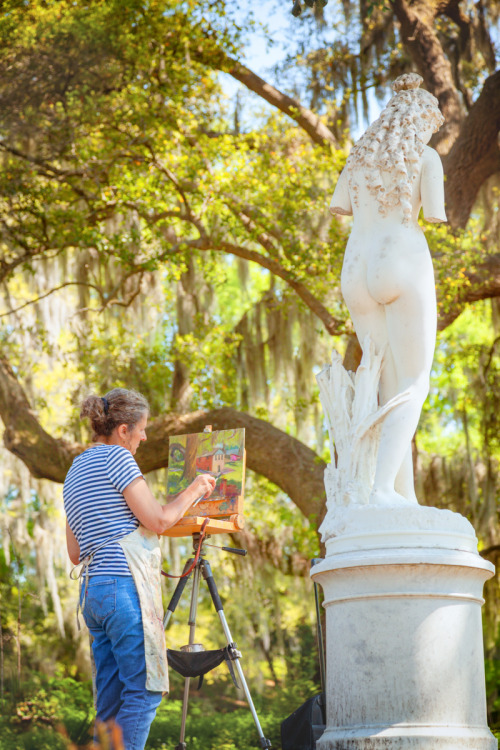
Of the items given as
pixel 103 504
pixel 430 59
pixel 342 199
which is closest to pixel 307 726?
pixel 103 504

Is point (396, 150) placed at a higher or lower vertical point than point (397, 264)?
higher

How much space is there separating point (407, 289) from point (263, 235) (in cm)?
445

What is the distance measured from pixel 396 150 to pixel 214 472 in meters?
1.68

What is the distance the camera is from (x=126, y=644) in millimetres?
2572

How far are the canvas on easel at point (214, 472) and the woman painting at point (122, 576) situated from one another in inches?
39.4

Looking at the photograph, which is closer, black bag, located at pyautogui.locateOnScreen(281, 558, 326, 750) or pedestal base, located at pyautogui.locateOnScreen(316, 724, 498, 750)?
pedestal base, located at pyautogui.locateOnScreen(316, 724, 498, 750)

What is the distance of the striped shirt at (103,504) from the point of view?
2.64m

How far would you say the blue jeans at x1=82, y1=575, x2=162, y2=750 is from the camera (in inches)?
99.0

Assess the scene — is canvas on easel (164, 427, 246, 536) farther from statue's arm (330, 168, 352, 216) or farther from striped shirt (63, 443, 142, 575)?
statue's arm (330, 168, 352, 216)

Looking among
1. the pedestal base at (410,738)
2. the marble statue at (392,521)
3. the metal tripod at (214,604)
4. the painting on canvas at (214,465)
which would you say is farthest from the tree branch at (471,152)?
the pedestal base at (410,738)

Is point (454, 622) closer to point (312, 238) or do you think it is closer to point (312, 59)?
point (312, 238)

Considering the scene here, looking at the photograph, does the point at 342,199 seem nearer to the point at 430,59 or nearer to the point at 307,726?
the point at 307,726

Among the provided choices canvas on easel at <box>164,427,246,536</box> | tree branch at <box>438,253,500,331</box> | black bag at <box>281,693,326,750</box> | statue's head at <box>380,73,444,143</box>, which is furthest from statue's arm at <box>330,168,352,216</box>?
tree branch at <box>438,253,500,331</box>

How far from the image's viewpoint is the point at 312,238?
25.4 feet
